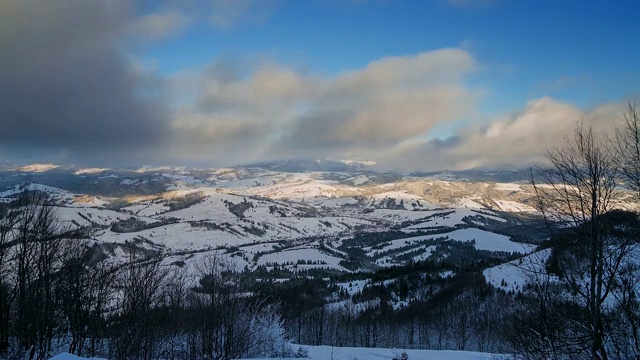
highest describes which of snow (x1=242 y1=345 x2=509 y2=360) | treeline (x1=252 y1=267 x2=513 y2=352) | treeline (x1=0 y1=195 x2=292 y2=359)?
treeline (x1=0 y1=195 x2=292 y2=359)

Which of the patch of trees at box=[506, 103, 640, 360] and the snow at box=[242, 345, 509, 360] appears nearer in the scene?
the patch of trees at box=[506, 103, 640, 360]

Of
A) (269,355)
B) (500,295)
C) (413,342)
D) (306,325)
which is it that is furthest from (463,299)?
(269,355)

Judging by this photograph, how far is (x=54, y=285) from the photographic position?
29547 mm

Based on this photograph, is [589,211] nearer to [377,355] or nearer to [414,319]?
[377,355]

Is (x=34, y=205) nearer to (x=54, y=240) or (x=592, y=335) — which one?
(x=54, y=240)

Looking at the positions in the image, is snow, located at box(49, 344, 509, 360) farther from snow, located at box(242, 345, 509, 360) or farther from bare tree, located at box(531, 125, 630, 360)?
bare tree, located at box(531, 125, 630, 360)

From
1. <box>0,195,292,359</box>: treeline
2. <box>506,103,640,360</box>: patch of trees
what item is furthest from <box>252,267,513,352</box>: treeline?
<box>506,103,640,360</box>: patch of trees

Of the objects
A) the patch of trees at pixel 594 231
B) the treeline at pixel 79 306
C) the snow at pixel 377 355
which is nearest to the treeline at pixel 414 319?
the snow at pixel 377 355

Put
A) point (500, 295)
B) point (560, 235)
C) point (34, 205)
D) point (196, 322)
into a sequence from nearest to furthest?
point (560, 235) < point (34, 205) < point (196, 322) < point (500, 295)

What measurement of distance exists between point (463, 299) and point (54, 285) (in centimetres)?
9017

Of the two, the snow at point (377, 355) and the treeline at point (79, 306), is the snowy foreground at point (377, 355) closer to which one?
the snow at point (377, 355)

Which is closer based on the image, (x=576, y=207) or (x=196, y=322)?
(x=576, y=207)

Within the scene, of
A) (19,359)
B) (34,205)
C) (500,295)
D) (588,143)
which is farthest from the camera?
(500,295)

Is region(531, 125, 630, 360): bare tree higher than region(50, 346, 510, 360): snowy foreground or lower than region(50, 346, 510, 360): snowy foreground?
higher
